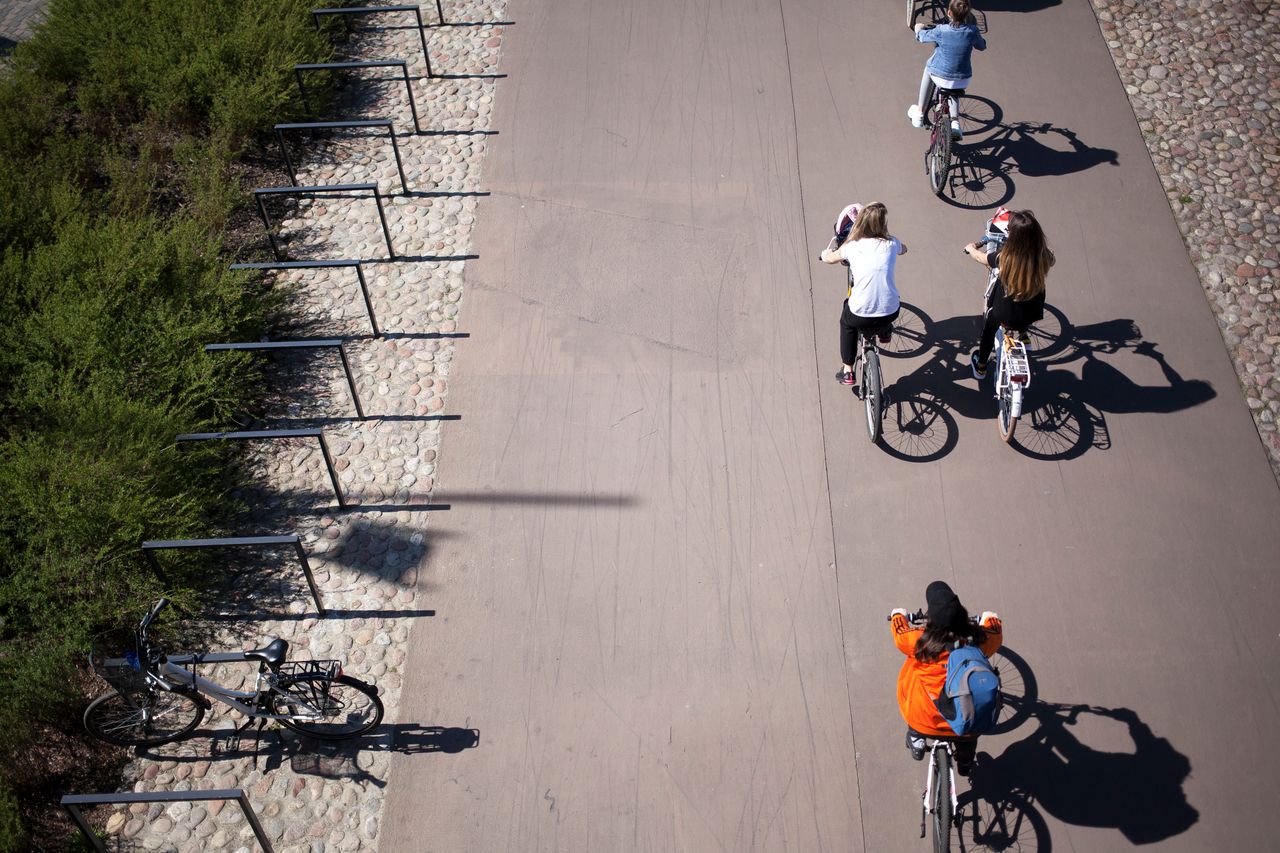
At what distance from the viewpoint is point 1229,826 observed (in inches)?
223

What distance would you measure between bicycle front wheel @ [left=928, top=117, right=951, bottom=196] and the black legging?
94.8 inches

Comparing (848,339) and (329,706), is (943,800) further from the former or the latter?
(329,706)

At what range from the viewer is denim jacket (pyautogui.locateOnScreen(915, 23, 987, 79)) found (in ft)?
28.1

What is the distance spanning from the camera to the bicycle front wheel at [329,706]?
582 centimetres

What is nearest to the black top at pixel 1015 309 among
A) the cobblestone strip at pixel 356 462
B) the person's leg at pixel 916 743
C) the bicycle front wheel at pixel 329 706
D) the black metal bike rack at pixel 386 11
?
the person's leg at pixel 916 743

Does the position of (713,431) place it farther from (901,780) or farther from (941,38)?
(941,38)

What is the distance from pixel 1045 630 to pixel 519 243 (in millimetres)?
5199

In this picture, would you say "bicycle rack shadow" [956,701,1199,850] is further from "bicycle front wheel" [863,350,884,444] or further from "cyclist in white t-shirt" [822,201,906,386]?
"cyclist in white t-shirt" [822,201,906,386]

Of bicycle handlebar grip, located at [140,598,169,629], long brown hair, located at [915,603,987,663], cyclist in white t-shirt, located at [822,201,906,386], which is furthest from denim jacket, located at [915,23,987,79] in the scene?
bicycle handlebar grip, located at [140,598,169,629]

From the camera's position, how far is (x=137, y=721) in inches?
240

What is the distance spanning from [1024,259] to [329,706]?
5.21 meters

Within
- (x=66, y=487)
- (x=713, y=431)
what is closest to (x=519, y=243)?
(x=713, y=431)

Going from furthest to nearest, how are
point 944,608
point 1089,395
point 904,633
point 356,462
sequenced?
point 1089,395
point 356,462
point 904,633
point 944,608

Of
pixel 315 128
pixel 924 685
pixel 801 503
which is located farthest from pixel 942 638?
pixel 315 128
